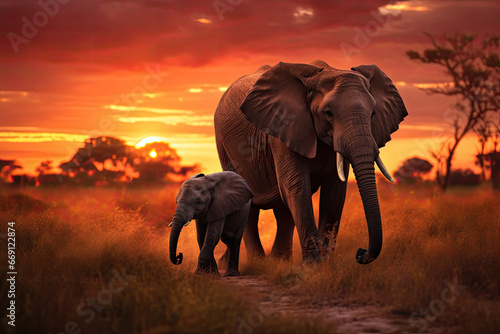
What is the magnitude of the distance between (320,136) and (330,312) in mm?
3337

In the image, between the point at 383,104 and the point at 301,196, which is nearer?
the point at 301,196

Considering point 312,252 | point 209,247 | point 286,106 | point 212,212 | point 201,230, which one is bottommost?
point 312,252

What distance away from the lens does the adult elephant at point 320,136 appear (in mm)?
9570

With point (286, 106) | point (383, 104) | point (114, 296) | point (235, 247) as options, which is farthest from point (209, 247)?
point (383, 104)

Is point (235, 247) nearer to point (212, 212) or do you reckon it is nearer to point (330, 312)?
point (212, 212)

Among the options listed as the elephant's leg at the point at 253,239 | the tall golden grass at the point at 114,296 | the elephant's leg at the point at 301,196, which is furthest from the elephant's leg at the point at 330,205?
the tall golden grass at the point at 114,296

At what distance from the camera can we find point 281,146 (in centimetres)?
1107

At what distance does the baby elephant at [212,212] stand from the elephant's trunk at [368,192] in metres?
2.42

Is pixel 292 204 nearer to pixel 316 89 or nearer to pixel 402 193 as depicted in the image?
pixel 316 89

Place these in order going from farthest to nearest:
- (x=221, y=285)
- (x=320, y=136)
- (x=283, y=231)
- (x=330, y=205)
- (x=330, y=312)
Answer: (x=283, y=231) → (x=330, y=205) → (x=320, y=136) → (x=221, y=285) → (x=330, y=312)

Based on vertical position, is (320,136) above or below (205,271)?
above

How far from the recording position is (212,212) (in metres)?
10.6

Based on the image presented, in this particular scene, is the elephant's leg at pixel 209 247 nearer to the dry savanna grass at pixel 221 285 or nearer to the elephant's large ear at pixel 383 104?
the dry savanna grass at pixel 221 285

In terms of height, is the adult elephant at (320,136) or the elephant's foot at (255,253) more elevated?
the adult elephant at (320,136)
